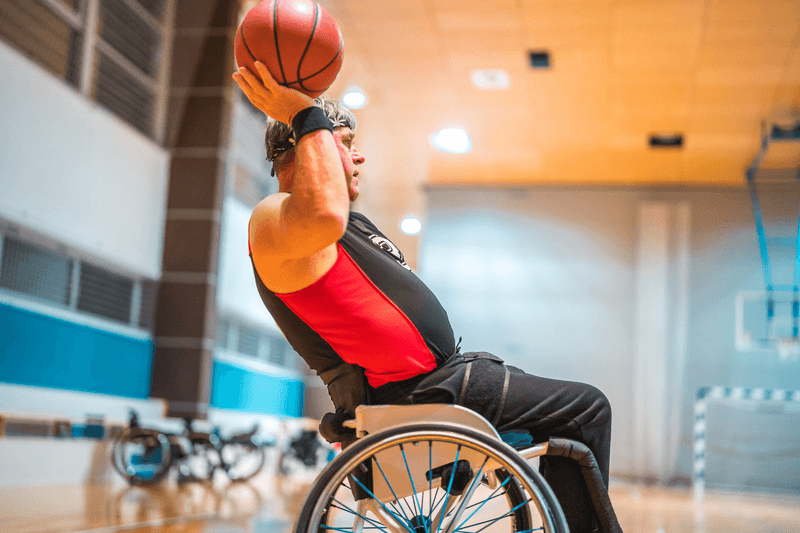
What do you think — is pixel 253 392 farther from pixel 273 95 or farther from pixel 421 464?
pixel 273 95

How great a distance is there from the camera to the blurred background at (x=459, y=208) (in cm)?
518

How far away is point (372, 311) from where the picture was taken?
143cm

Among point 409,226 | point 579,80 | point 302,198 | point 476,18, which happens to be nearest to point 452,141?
point 409,226

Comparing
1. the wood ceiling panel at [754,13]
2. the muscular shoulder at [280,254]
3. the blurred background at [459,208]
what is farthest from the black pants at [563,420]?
the wood ceiling panel at [754,13]

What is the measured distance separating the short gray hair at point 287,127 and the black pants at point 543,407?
0.55 m

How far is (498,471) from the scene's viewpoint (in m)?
1.68

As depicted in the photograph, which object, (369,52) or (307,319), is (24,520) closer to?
(307,319)

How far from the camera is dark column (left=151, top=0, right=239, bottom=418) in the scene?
6.55 metres

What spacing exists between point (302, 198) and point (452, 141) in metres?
7.58

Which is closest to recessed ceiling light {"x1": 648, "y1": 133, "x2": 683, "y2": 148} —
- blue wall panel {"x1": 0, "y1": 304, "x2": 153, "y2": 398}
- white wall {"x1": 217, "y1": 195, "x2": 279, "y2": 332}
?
white wall {"x1": 217, "y1": 195, "x2": 279, "y2": 332}

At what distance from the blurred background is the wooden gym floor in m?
0.68

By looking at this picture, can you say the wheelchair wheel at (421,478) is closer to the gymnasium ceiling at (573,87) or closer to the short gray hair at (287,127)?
the short gray hair at (287,127)

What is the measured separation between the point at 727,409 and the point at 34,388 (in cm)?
798

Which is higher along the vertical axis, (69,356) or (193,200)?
(193,200)
